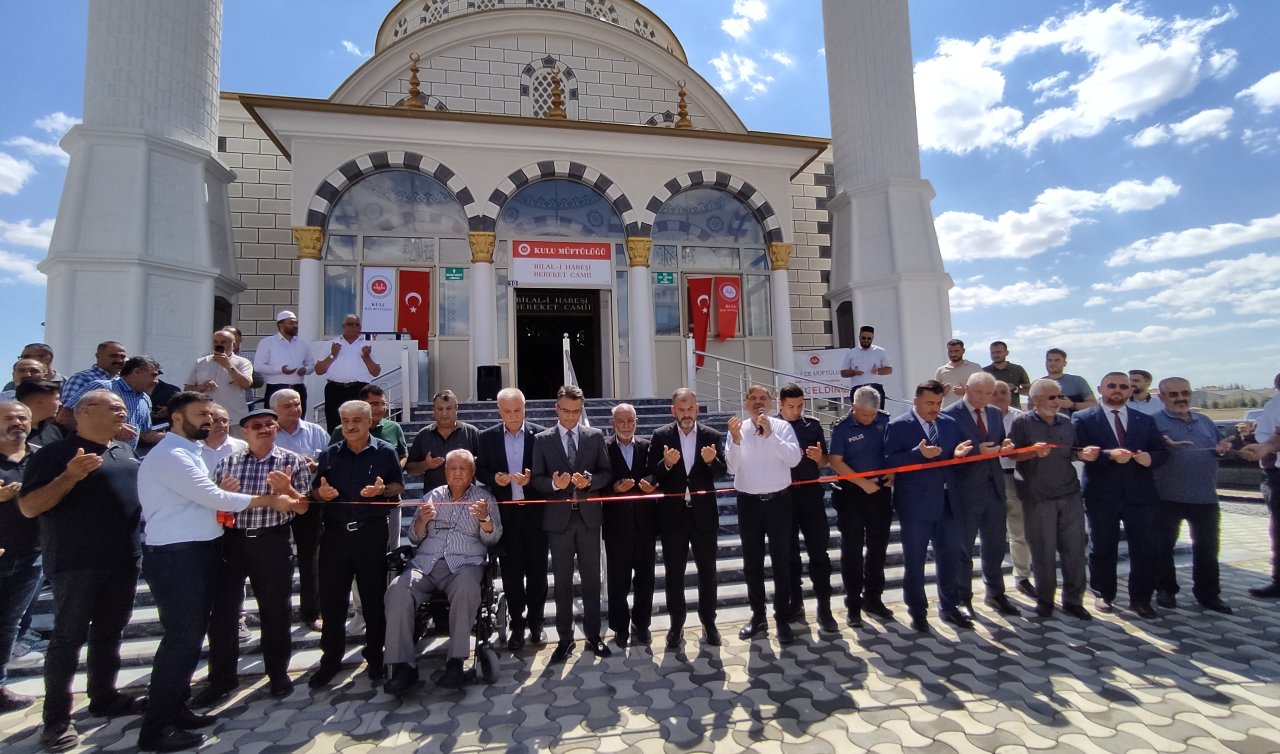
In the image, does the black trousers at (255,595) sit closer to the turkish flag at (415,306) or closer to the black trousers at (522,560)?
the black trousers at (522,560)

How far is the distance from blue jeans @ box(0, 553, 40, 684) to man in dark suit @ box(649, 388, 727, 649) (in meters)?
3.70

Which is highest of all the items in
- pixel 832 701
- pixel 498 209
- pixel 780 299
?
pixel 498 209

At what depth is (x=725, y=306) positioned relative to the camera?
1084 centimetres

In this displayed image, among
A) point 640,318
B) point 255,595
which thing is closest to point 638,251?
point 640,318

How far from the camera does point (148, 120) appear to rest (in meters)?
8.34

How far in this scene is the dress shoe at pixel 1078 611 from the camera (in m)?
4.33

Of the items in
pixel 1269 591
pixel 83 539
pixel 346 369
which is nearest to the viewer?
pixel 83 539

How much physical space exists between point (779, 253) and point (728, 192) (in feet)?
4.77

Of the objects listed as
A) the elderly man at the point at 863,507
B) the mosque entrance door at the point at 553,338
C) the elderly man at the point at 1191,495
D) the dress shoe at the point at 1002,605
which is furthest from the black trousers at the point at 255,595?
the mosque entrance door at the point at 553,338

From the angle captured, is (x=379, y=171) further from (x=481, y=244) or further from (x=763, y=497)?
(x=763, y=497)

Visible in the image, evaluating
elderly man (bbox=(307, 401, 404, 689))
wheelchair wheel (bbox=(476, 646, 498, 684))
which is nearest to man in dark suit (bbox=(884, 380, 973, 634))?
wheelchair wheel (bbox=(476, 646, 498, 684))

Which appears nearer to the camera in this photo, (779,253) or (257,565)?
(257,565)

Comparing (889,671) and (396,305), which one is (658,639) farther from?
(396,305)

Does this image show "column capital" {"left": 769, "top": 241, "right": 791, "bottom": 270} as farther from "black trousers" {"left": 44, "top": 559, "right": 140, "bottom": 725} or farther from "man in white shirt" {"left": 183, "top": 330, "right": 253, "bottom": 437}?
"black trousers" {"left": 44, "top": 559, "right": 140, "bottom": 725}
